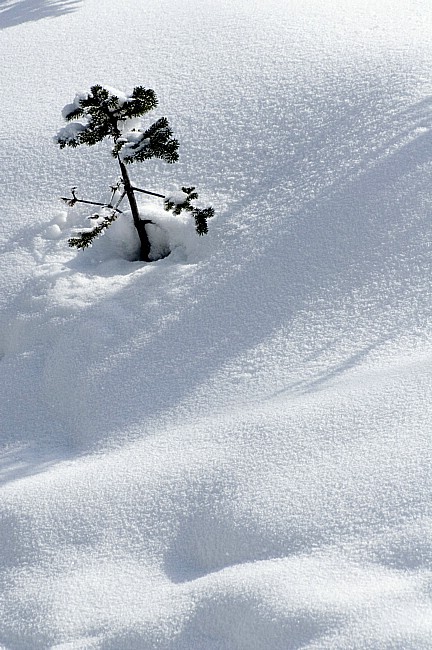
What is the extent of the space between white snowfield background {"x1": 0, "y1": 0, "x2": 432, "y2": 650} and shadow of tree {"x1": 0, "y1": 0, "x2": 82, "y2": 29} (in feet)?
6.01

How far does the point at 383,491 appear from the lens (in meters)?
3.16

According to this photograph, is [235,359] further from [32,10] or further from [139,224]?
[32,10]

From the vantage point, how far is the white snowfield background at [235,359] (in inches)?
117

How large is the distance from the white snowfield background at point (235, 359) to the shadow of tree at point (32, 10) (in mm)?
1832

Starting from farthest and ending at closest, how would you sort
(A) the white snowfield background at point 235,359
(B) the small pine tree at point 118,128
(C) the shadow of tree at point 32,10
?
(C) the shadow of tree at point 32,10, (B) the small pine tree at point 118,128, (A) the white snowfield background at point 235,359

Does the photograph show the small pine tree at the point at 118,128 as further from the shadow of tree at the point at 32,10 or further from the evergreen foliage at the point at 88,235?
the shadow of tree at the point at 32,10

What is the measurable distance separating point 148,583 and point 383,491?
1059 mm

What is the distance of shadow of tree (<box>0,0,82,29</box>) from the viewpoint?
8266 mm

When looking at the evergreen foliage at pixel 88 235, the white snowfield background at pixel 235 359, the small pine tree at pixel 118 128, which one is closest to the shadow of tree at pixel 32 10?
the white snowfield background at pixel 235 359

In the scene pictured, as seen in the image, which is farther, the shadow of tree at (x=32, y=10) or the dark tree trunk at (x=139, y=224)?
the shadow of tree at (x=32, y=10)

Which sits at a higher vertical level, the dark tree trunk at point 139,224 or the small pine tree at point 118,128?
the small pine tree at point 118,128

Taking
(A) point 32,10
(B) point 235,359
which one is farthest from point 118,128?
(A) point 32,10

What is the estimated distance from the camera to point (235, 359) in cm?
408

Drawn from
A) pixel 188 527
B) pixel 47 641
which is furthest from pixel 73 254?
pixel 47 641
